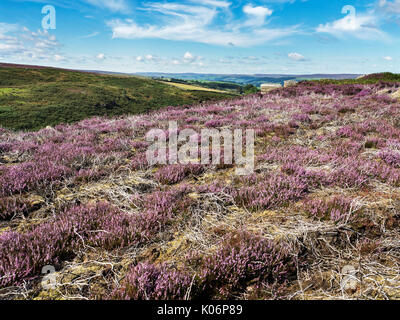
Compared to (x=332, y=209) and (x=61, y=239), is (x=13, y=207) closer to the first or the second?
(x=61, y=239)

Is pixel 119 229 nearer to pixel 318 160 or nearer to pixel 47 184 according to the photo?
pixel 47 184

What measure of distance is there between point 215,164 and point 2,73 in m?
79.3

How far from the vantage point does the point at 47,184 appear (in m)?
4.06

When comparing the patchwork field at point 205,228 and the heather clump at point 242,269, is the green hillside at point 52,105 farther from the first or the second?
the heather clump at point 242,269

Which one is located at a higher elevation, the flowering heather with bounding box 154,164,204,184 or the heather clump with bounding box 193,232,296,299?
the flowering heather with bounding box 154,164,204,184

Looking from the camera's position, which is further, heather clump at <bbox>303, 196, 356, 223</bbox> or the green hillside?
the green hillside

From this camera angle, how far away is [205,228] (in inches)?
115

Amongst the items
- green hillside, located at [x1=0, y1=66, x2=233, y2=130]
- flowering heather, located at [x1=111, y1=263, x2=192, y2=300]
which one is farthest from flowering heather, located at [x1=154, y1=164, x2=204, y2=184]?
green hillside, located at [x1=0, y1=66, x2=233, y2=130]

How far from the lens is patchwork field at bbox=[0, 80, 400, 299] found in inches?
85.1

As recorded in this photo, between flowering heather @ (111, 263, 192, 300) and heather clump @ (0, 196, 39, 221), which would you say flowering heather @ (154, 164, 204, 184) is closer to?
heather clump @ (0, 196, 39, 221)

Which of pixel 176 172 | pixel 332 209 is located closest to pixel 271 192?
pixel 332 209

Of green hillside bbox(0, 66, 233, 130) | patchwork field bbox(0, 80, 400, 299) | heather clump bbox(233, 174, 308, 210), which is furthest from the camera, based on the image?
green hillside bbox(0, 66, 233, 130)

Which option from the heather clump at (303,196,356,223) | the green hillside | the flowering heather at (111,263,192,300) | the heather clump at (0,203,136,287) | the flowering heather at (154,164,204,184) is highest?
the green hillside
